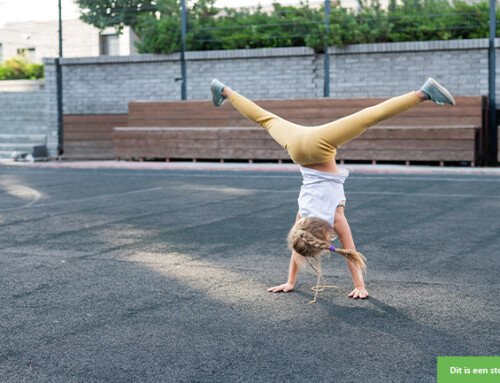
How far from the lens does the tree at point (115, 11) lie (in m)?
27.4

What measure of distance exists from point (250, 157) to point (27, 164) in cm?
745

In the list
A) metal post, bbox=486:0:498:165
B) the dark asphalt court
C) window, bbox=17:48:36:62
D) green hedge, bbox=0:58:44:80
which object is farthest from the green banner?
window, bbox=17:48:36:62

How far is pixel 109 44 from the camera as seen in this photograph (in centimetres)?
4122

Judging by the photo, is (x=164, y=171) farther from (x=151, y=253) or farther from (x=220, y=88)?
(x=220, y=88)

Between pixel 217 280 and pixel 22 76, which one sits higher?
pixel 22 76

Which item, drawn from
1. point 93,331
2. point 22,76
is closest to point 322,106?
point 93,331

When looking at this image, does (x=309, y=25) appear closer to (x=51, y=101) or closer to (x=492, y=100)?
(x=492, y=100)

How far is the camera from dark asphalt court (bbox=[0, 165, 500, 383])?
4.00 metres

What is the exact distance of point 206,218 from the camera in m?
10.1

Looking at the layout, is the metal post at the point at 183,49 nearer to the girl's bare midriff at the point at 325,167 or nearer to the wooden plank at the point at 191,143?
the wooden plank at the point at 191,143

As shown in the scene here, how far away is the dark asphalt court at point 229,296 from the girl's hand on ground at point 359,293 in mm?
113

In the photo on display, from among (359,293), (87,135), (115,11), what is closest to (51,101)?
(87,135)

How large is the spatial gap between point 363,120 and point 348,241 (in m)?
0.99

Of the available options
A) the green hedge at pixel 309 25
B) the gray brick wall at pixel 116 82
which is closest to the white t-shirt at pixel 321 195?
the green hedge at pixel 309 25
